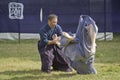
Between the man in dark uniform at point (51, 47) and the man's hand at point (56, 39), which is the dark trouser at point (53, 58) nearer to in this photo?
the man in dark uniform at point (51, 47)

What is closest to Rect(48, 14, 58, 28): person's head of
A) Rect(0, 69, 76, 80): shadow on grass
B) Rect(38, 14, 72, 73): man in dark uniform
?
Rect(38, 14, 72, 73): man in dark uniform

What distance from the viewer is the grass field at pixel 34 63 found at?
1106 cm

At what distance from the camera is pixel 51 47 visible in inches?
466

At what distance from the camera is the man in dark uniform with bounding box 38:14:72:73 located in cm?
1152

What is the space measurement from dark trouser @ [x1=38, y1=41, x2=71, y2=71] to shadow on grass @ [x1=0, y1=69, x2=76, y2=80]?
23cm

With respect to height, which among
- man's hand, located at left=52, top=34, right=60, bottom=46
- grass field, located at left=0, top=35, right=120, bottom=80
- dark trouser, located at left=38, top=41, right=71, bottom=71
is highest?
man's hand, located at left=52, top=34, right=60, bottom=46

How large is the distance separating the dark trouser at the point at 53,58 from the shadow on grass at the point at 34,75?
232mm

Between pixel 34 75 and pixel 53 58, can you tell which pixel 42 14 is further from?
pixel 34 75

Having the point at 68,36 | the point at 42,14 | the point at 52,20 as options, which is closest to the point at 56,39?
the point at 68,36

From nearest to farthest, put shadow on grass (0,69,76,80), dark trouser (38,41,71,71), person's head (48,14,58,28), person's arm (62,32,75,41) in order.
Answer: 1. shadow on grass (0,69,76,80)
2. person's head (48,14,58,28)
3. person's arm (62,32,75,41)
4. dark trouser (38,41,71,71)

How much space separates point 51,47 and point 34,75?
88 centimetres

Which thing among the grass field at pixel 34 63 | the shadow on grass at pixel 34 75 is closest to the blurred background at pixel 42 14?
the grass field at pixel 34 63

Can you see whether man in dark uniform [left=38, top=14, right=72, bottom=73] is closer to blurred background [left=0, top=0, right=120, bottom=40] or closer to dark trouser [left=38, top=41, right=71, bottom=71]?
dark trouser [left=38, top=41, right=71, bottom=71]

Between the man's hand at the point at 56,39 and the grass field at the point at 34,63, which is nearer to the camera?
the grass field at the point at 34,63
